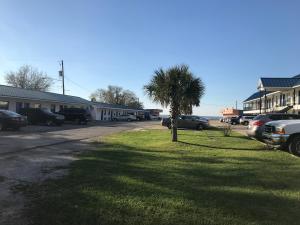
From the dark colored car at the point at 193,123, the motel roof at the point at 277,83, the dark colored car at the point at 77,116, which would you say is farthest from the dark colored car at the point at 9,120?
the motel roof at the point at 277,83

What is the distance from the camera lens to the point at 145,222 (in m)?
5.04

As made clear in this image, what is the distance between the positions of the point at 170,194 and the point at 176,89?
1193cm

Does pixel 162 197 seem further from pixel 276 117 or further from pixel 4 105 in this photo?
pixel 4 105

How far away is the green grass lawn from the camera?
5238mm

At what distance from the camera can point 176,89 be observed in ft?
59.4

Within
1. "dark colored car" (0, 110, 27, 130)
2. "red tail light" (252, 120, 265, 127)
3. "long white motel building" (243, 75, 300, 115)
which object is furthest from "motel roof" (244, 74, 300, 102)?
"dark colored car" (0, 110, 27, 130)

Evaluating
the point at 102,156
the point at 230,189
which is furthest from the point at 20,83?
the point at 230,189

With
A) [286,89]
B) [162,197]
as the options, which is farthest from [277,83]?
[162,197]

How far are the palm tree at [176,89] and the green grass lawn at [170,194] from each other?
8.02m

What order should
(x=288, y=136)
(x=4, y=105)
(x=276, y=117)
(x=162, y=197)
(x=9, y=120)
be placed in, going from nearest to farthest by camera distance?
(x=162, y=197) → (x=288, y=136) → (x=276, y=117) → (x=9, y=120) → (x=4, y=105)

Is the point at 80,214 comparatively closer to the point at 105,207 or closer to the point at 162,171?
the point at 105,207

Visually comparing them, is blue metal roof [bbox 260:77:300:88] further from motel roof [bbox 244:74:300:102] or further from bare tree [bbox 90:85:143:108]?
bare tree [bbox 90:85:143:108]

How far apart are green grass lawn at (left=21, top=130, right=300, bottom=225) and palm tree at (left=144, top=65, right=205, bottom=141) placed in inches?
316

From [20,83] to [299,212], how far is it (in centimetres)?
7969
